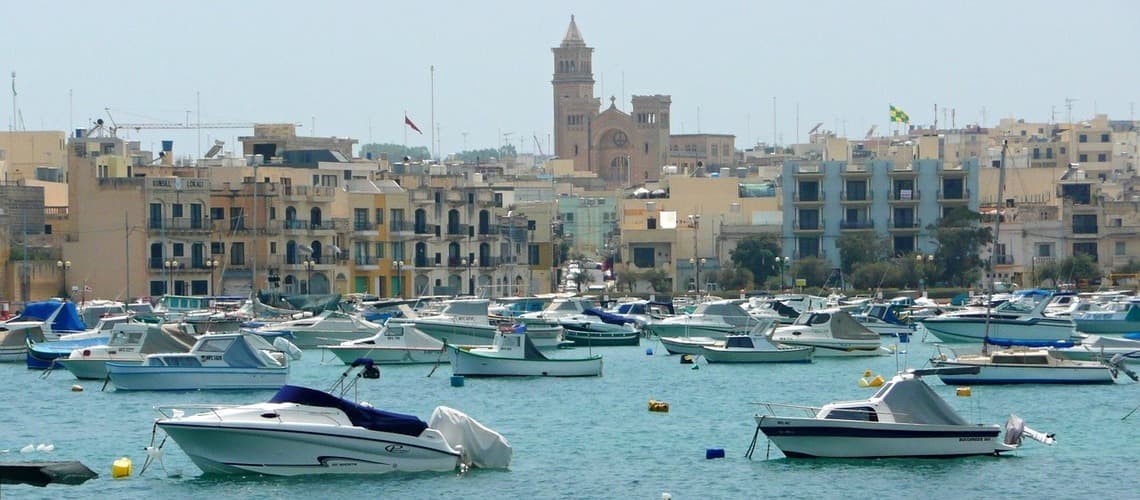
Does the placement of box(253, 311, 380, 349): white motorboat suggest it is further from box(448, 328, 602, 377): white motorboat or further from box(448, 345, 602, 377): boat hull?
box(448, 345, 602, 377): boat hull

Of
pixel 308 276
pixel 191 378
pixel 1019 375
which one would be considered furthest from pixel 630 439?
pixel 308 276

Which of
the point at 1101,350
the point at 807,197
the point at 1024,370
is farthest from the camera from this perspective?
the point at 807,197

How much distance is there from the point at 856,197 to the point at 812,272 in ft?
18.3

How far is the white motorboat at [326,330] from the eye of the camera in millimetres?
77625

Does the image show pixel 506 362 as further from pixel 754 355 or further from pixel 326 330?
pixel 326 330

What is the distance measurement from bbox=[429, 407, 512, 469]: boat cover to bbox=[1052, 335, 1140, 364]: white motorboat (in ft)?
79.2

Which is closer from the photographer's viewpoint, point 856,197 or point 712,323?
point 712,323

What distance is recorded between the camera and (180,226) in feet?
337

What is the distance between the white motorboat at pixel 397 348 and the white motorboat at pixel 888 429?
93.1ft

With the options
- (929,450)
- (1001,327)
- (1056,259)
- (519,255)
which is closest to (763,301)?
(1001,327)

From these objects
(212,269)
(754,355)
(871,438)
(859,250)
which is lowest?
(754,355)

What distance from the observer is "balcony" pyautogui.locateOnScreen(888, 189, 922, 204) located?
401 ft

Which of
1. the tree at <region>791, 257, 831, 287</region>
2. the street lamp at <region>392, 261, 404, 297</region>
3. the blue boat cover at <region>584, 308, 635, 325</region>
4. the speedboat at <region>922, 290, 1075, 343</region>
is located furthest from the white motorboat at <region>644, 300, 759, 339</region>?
the tree at <region>791, 257, 831, 287</region>

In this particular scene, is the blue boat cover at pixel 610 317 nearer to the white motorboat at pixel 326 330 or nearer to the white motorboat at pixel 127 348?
the white motorboat at pixel 326 330
